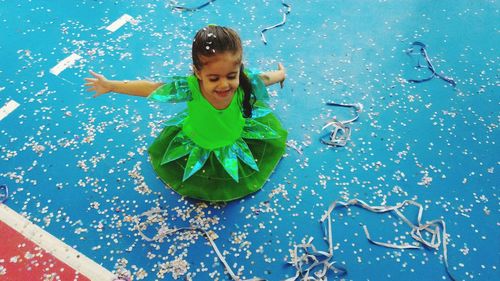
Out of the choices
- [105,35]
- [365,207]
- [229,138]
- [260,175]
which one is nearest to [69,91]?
[105,35]

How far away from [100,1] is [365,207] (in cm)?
161

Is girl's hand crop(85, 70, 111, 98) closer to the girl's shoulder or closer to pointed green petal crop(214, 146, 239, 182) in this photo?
the girl's shoulder

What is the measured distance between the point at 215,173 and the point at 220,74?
1.25 ft

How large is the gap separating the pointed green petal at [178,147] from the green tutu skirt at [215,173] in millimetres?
32

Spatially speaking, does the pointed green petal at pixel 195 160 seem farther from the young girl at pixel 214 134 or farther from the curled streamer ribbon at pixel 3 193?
the curled streamer ribbon at pixel 3 193

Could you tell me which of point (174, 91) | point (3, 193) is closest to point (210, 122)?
point (174, 91)

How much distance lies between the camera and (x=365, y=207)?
1.34m

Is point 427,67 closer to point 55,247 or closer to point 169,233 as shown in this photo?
point 169,233

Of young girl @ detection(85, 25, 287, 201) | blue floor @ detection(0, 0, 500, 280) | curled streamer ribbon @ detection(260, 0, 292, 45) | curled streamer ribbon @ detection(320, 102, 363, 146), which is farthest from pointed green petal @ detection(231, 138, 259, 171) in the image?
curled streamer ribbon @ detection(260, 0, 292, 45)

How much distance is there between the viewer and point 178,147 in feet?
4.51

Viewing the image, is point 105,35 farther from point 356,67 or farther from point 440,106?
point 440,106

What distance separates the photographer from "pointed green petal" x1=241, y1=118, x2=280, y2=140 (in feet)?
4.66

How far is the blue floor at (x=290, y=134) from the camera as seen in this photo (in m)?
1.24

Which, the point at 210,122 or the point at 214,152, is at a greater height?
the point at 210,122
